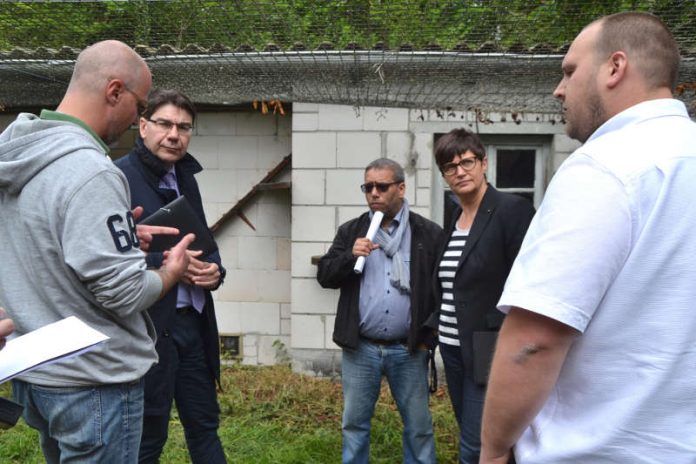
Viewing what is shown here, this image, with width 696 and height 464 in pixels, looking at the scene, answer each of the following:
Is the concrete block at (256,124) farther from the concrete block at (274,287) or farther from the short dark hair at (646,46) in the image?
the short dark hair at (646,46)

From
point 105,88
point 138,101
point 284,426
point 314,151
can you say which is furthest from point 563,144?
point 105,88

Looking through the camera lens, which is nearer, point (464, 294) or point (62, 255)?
point (62, 255)

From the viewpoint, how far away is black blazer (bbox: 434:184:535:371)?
2645 millimetres

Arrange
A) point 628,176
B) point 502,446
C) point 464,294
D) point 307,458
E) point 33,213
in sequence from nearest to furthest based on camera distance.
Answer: point 628,176 → point 502,446 → point 33,213 → point 464,294 → point 307,458

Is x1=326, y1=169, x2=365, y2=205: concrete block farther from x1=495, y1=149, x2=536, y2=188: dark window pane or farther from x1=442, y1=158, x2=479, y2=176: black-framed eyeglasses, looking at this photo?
x1=442, y1=158, x2=479, y2=176: black-framed eyeglasses

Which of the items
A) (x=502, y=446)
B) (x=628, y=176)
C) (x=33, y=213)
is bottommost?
(x=502, y=446)

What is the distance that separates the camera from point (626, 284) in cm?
114

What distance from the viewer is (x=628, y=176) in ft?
3.68

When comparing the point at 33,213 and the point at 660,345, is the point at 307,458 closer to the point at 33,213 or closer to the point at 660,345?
A: the point at 33,213

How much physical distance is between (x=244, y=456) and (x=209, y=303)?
1.36 metres

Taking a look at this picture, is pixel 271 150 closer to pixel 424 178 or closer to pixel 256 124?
pixel 256 124

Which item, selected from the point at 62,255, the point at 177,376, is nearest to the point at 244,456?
the point at 177,376

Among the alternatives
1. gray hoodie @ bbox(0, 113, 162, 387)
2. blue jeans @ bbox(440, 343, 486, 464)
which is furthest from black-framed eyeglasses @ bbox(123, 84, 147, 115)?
blue jeans @ bbox(440, 343, 486, 464)

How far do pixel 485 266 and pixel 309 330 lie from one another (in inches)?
109
